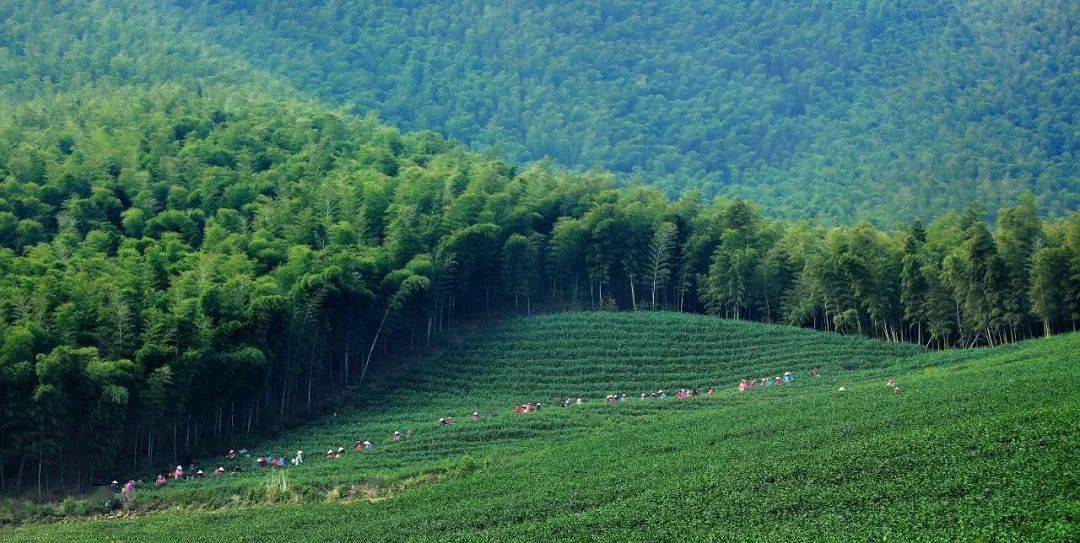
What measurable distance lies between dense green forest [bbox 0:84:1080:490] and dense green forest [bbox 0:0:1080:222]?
87.6 ft

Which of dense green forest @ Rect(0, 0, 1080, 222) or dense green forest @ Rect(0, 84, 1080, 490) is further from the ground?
dense green forest @ Rect(0, 0, 1080, 222)

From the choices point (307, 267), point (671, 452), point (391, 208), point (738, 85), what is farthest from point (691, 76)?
point (671, 452)

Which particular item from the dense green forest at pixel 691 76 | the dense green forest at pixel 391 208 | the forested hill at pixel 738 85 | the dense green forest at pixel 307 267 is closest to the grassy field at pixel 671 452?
the dense green forest at pixel 307 267

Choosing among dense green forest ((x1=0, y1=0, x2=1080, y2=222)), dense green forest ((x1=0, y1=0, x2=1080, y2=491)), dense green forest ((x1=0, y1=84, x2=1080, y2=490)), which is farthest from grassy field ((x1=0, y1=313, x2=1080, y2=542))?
dense green forest ((x1=0, y1=0, x2=1080, y2=222))

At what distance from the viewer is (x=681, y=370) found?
163 ft

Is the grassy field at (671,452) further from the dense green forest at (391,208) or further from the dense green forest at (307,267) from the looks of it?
the dense green forest at (391,208)

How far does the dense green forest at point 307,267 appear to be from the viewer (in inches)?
1599

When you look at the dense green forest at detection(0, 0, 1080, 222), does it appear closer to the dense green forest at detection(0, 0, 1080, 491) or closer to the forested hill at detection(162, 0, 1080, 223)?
the forested hill at detection(162, 0, 1080, 223)

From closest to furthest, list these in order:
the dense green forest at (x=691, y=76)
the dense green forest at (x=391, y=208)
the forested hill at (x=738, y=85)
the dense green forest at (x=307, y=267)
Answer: the dense green forest at (x=307, y=267) → the dense green forest at (x=391, y=208) → the dense green forest at (x=691, y=76) → the forested hill at (x=738, y=85)

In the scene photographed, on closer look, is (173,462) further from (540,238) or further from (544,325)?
(540,238)

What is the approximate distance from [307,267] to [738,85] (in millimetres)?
84502

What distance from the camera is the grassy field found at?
2556cm

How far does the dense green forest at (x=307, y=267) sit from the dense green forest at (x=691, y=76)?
2670cm

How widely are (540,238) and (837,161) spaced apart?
53.8 meters
